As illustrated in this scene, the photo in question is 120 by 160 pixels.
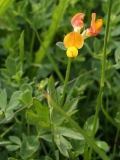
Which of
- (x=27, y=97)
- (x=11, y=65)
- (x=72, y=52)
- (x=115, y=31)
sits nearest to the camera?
(x=72, y=52)

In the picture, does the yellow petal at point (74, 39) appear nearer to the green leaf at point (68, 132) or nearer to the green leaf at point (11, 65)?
the green leaf at point (68, 132)

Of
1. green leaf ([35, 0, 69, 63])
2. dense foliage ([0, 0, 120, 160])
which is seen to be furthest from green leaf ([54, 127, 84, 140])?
green leaf ([35, 0, 69, 63])

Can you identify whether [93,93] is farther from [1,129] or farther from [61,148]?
[61,148]

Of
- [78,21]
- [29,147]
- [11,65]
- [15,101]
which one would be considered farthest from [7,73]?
[78,21]

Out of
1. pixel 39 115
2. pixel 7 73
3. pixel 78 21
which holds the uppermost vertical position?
pixel 78 21

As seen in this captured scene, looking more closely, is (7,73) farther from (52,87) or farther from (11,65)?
(52,87)

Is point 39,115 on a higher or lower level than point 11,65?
lower
